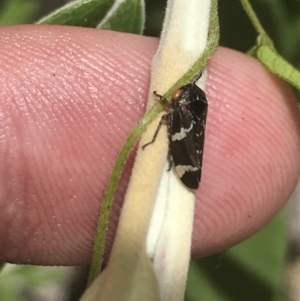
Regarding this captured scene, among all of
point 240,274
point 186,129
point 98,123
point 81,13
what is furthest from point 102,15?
point 240,274

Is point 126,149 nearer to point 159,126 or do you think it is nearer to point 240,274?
point 159,126

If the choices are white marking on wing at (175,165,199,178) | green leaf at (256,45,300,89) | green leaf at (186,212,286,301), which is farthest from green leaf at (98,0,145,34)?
green leaf at (186,212,286,301)

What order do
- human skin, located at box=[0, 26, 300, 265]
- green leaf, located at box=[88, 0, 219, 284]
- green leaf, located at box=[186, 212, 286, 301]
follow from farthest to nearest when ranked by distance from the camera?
1. green leaf, located at box=[186, 212, 286, 301]
2. human skin, located at box=[0, 26, 300, 265]
3. green leaf, located at box=[88, 0, 219, 284]

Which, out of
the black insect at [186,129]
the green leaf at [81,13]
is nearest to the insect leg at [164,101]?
the black insect at [186,129]

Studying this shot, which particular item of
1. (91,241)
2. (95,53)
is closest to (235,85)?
(95,53)

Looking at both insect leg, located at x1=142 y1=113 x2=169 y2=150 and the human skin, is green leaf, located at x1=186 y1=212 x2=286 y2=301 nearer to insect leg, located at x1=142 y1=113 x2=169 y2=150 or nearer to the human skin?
the human skin

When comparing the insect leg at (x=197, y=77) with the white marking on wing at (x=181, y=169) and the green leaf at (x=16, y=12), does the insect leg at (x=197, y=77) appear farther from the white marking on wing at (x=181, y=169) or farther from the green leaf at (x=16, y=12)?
the green leaf at (x=16, y=12)
